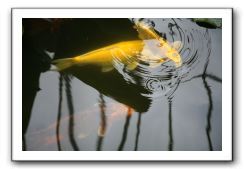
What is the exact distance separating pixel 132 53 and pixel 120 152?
422 mm

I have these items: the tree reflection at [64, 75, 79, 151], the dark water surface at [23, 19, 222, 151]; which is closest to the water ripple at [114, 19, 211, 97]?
the dark water surface at [23, 19, 222, 151]

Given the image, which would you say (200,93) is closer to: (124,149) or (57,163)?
(124,149)

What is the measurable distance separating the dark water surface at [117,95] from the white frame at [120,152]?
0.02 meters

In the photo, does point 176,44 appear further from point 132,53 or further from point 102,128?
point 102,128

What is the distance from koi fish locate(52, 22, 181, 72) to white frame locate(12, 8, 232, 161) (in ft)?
0.33

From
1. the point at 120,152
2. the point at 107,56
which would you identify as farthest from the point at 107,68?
the point at 120,152

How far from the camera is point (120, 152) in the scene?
1.47m

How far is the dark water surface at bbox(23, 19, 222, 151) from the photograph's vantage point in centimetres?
147

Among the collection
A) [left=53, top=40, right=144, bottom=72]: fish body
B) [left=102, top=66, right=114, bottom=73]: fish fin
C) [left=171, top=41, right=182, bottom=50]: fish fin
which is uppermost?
[left=171, top=41, right=182, bottom=50]: fish fin

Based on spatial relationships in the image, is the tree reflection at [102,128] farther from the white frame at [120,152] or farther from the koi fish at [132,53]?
the koi fish at [132,53]

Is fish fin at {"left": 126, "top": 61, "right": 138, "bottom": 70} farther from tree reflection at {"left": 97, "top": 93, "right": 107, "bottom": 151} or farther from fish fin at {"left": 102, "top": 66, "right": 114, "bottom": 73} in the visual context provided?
tree reflection at {"left": 97, "top": 93, "right": 107, "bottom": 151}

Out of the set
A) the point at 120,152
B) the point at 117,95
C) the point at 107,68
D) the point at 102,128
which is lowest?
the point at 120,152

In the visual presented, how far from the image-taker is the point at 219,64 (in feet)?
4.90

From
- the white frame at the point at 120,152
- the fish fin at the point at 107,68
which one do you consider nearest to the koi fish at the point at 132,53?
the fish fin at the point at 107,68
